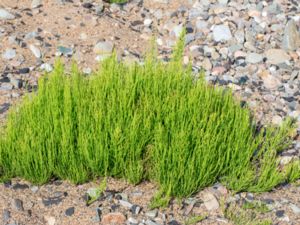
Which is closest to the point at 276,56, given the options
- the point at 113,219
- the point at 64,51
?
the point at 64,51

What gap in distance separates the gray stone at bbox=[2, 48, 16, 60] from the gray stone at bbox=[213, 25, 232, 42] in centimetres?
233

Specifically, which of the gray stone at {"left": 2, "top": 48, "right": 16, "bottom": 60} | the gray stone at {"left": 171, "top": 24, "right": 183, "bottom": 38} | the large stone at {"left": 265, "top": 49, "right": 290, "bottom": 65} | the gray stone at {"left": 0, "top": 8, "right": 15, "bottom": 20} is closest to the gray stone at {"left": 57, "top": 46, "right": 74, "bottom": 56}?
the gray stone at {"left": 2, "top": 48, "right": 16, "bottom": 60}

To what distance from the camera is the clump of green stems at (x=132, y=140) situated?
A: 4.64m

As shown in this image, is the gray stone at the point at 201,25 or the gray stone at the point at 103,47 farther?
the gray stone at the point at 201,25

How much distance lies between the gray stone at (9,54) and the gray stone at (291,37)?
10.0 ft

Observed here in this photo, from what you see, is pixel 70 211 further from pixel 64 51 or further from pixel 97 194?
pixel 64 51

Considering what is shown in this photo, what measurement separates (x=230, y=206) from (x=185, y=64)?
2420 millimetres

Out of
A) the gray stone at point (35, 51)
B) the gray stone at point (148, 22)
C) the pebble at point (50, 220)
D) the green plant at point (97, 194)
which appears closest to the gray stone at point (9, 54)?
the gray stone at point (35, 51)

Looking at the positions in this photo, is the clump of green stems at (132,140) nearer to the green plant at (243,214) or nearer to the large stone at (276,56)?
the green plant at (243,214)

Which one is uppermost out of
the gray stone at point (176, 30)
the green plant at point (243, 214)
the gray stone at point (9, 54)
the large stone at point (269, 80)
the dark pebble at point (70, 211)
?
the gray stone at point (176, 30)

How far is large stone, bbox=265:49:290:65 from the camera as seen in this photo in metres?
6.93

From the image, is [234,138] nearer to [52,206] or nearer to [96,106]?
Result: [96,106]

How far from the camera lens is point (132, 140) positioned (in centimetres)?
467

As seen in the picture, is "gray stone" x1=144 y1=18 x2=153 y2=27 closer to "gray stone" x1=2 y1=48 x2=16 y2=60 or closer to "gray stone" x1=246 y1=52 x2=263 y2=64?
"gray stone" x1=246 y1=52 x2=263 y2=64
